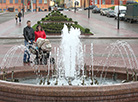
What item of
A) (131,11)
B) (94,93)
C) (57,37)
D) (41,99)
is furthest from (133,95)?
(131,11)

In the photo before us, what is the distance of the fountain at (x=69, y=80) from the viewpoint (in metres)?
5.60

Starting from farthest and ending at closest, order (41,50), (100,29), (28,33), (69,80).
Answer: (100,29)
(28,33)
(41,50)
(69,80)

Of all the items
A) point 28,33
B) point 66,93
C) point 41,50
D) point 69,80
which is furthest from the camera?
point 28,33

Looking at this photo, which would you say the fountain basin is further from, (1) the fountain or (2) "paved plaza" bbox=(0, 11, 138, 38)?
(2) "paved plaza" bbox=(0, 11, 138, 38)

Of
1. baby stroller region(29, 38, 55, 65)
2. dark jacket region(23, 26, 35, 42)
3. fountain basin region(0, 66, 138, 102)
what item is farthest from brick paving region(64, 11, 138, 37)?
fountain basin region(0, 66, 138, 102)

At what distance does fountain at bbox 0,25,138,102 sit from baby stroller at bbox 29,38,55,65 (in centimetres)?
104

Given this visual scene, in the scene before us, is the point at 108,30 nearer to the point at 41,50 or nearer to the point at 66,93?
the point at 41,50

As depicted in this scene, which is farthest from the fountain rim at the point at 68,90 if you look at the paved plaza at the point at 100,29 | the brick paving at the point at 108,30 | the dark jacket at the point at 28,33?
the brick paving at the point at 108,30

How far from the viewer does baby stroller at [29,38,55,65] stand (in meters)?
10.3

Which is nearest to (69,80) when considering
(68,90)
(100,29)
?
(68,90)

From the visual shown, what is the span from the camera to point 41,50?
1058cm

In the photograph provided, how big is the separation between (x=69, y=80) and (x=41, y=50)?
10.5 feet

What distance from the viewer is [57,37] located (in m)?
21.9

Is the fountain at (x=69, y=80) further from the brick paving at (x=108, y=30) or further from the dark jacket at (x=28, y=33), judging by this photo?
the brick paving at (x=108, y=30)
